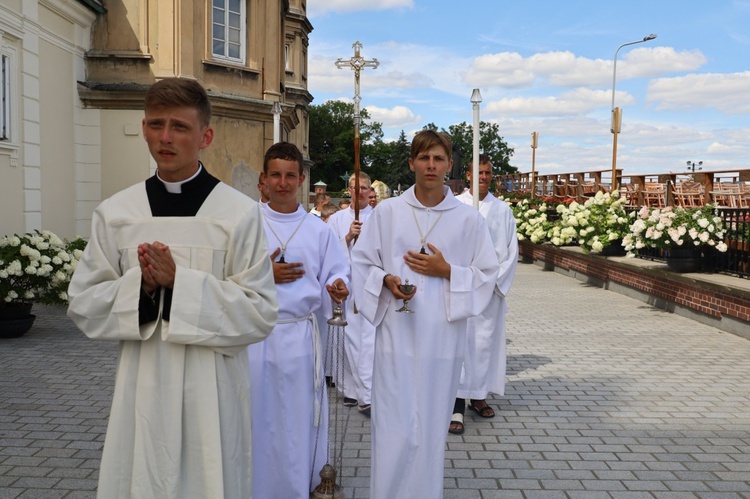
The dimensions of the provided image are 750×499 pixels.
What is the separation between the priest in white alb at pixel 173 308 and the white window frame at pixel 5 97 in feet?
32.9

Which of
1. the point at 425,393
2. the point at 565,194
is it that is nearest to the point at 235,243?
the point at 425,393

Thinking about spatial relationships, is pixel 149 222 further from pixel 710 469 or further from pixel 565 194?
pixel 565 194

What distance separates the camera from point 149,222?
289 cm

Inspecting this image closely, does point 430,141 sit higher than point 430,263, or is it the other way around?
point 430,141

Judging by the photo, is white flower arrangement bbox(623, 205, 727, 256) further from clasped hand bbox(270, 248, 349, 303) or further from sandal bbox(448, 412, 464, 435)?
clasped hand bbox(270, 248, 349, 303)

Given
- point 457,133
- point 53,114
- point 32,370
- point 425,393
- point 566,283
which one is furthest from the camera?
point 457,133

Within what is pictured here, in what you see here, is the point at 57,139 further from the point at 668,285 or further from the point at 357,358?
the point at 668,285

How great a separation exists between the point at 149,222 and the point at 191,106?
47cm

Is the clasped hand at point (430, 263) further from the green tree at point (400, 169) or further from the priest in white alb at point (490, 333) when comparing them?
the green tree at point (400, 169)

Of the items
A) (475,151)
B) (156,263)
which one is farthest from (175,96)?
(475,151)

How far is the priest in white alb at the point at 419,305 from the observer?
4164mm

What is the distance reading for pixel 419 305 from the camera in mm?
4266

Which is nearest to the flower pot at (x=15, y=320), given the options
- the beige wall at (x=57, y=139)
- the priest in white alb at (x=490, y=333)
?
the beige wall at (x=57, y=139)

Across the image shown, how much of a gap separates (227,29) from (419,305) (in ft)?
46.4
